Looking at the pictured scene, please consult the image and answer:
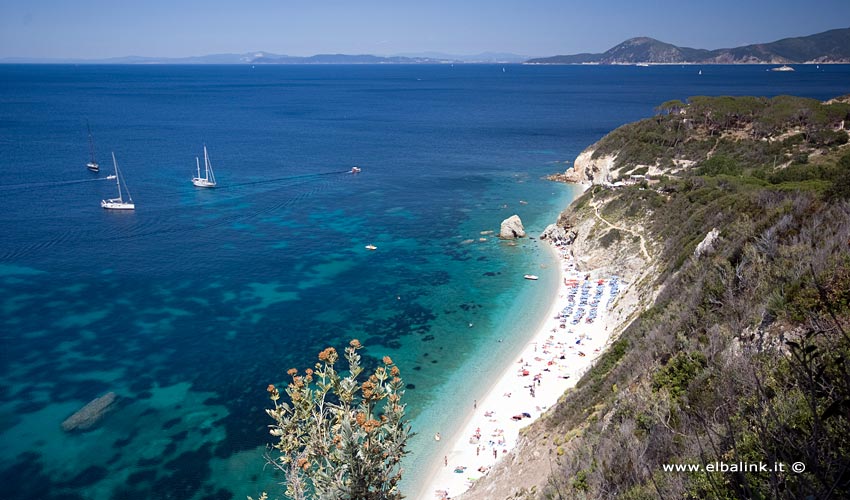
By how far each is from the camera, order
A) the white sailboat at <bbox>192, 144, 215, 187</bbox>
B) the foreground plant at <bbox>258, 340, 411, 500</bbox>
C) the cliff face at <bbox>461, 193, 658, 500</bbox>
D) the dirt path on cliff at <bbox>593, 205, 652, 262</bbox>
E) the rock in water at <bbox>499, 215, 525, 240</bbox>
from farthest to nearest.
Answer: the white sailboat at <bbox>192, 144, 215, 187</bbox> → the rock in water at <bbox>499, 215, 525, 240</bbox> → the dirt path on cliff at <bbox>593, 205, 652, 262</bbox> → the cliff face at <bbox>461, 193, 658, 500</bbox> → the foreground plant at <bbox>258, 340, 411, 500</bbox>

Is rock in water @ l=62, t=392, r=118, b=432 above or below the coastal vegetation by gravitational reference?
below

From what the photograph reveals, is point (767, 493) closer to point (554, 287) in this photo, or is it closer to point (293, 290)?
point (554, 287)

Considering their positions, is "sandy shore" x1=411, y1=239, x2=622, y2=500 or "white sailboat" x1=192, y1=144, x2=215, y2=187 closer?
"sandy shore" x1=411, y1=239, x2=622, y2=500

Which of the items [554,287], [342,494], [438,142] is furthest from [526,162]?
[342,494]
